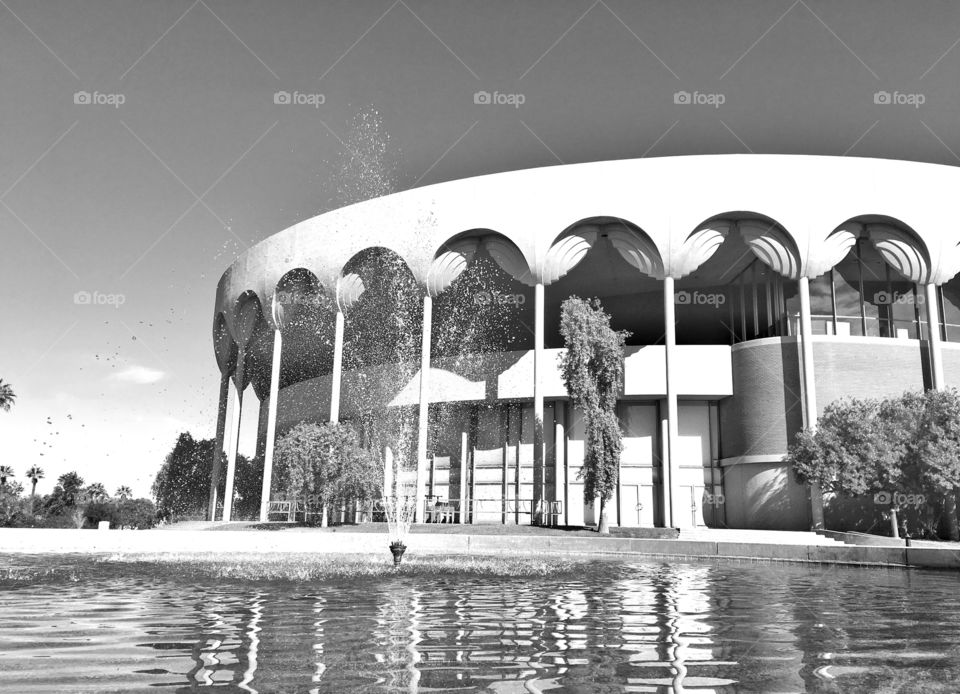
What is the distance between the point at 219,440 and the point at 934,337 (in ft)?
139

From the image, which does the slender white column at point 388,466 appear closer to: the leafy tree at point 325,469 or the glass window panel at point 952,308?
the leafy tree at point 325,469

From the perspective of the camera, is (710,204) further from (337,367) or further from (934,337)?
(337,367)

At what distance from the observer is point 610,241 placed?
39031 mm

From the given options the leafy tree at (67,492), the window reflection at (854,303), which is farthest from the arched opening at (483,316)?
the leafy tree at (67,492)

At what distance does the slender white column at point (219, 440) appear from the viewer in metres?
53.0

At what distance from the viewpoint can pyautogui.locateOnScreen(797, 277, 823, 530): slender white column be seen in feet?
111

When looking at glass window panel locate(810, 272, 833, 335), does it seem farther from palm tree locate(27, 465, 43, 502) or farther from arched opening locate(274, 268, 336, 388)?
palm tree locate(27, 465, 43, 502)

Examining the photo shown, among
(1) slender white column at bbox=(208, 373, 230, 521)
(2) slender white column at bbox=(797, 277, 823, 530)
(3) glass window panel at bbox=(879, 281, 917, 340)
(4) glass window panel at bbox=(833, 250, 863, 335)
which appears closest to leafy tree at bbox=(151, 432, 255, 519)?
(1) slender white column at bbox=(208, 373, 230, 521)

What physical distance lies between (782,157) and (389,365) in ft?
74.0

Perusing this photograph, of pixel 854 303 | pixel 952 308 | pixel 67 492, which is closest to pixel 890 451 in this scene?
pixel 854 303

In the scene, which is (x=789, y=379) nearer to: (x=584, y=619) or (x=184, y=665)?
(x=584, y=619)

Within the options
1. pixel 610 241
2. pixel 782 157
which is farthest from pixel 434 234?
pixel 782 157

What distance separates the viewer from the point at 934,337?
119 feet

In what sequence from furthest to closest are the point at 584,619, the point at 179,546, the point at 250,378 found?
the point at 250,378
the point at 179,546
the point at 584,619
